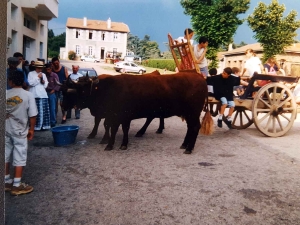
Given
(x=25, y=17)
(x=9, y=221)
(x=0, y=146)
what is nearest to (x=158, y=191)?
(x=9, y=221)

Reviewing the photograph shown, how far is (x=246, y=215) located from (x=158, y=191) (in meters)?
1.17

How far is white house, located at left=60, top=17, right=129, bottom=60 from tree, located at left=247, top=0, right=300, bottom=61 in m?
40.6

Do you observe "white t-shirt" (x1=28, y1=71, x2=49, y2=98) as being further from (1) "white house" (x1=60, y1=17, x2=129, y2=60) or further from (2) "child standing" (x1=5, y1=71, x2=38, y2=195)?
(1) "white house" (x1=60, y1=17, x2=129, y2=60)

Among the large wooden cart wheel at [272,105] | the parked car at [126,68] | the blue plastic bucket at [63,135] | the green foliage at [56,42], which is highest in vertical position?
the green foliage at [56,42]

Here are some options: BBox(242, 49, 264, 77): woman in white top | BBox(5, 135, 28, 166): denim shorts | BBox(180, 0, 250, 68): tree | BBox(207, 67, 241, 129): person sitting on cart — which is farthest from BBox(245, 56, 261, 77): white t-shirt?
BBox(180, 0, 250, 68): tree

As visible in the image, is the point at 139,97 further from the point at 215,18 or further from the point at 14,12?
the point at 215,18

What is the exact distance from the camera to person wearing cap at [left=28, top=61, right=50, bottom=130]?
775 cm

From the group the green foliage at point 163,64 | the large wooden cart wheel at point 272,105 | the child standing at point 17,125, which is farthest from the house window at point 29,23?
the green foliage at point 163,64

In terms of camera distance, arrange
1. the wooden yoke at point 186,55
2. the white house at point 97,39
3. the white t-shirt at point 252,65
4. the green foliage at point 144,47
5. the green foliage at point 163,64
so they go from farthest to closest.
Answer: the green foliage at point 144,47 → the white house at point 97,39 → the green foliage at point 163,64 → the white t-shirt at point 252,65 → the wooden yoke at point 186,55

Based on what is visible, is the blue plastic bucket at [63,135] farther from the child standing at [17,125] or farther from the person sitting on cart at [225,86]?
the person sitting on cart at [225,86]

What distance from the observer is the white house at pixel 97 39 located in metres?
65.9

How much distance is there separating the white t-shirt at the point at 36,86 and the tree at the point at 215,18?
2777 centimetres

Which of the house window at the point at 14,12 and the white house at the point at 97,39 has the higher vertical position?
the white house at the point at 97,39

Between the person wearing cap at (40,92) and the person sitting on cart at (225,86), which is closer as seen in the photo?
the person wearing cap at (40,92)
